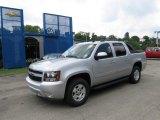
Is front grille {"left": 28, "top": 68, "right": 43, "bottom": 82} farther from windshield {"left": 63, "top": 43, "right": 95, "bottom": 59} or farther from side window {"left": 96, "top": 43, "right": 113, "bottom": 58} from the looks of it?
side window {"left": 96, "top": 43, "right": 113, "bottom": 58}

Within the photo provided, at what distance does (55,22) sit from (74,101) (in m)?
16.4

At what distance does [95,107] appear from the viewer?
491 centimetres

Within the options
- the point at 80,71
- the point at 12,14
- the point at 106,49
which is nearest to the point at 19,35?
the point at 12,14

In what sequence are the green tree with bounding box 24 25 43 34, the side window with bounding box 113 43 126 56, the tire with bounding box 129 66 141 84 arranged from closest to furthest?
1. the side window with bounding box 113 43 126 56
2. the tire with bounding box 129 66 141 84
3. the green tree with bounding box 24 25 43 34

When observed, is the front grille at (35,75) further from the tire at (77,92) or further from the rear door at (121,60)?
the rear door at (121,60)

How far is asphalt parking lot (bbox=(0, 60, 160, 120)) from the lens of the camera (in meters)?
4.32

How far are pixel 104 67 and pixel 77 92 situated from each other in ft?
4.35

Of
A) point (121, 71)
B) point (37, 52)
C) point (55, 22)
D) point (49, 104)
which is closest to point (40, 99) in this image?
point (49, 104)

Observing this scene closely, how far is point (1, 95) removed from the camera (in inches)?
257

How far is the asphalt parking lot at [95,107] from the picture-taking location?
14.2ft

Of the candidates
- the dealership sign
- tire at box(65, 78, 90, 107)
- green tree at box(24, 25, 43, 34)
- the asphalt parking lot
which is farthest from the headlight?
green tree at box(24, 25, 43, 34)

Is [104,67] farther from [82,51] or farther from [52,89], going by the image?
[52,89]

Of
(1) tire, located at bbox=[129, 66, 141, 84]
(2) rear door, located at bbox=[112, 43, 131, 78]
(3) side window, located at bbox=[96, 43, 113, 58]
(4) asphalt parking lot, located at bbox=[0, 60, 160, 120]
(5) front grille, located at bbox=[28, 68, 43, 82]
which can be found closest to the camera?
(4) asphalt parking lot, located at bbox=[0, 60, 160, 120]

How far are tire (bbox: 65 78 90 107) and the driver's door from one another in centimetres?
52
